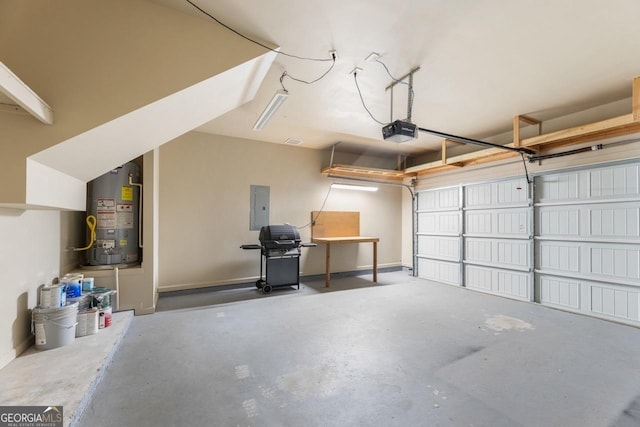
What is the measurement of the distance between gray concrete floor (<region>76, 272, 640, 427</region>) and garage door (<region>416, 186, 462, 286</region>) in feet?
5.87

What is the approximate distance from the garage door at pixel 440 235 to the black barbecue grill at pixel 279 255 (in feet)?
10.5

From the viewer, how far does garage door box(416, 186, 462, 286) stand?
18.7 feet

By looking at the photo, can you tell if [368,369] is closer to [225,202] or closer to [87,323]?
[87,323]

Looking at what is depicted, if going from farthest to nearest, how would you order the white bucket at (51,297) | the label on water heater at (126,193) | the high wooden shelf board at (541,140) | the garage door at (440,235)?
the garage door at (440,235) < the label on water heater at (126,193) < the high wooden shelf board at (541,140) < the white bucket at (51,297)

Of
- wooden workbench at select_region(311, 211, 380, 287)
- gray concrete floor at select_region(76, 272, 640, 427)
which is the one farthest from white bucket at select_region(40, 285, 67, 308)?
wooden workbench at select_region(311, 211, 380, 287)

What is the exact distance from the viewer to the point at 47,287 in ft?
8.09

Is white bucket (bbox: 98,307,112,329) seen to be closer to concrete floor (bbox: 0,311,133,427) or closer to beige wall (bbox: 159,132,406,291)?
concrete floor (bbox: 0,311,133,427)

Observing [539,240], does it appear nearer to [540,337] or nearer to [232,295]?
[540,337]

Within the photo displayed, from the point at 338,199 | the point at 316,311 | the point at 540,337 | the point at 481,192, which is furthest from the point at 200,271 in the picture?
the point at 481,192

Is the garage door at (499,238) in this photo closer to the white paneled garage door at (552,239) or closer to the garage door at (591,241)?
the white paneled garage door at (552,239)

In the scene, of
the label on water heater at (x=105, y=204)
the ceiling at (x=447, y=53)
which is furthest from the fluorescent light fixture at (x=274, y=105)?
the label on water heater at (x=105, y=204)

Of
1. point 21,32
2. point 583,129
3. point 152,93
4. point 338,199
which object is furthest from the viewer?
point 338,199

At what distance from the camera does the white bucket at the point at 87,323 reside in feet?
8.64

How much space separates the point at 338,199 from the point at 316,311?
3065 mm
